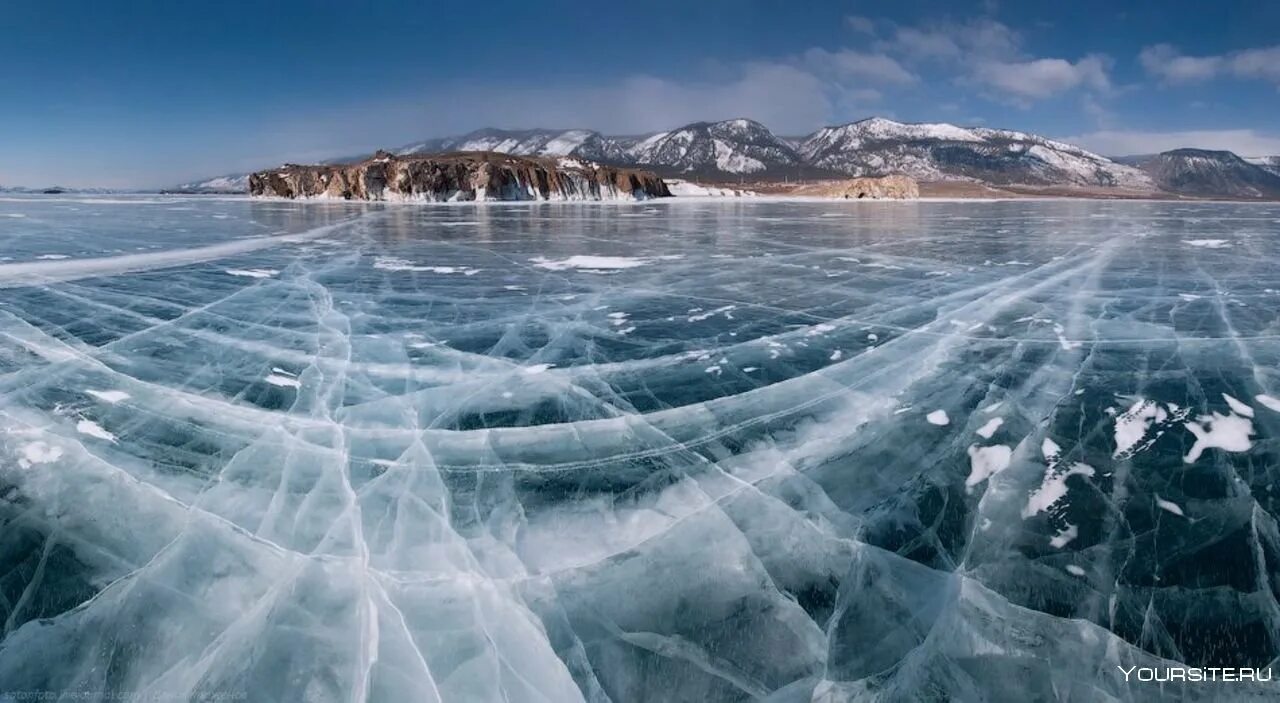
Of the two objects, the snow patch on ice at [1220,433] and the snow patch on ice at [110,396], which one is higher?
the snow patch on ice at [110,396]

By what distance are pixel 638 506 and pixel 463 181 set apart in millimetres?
77632

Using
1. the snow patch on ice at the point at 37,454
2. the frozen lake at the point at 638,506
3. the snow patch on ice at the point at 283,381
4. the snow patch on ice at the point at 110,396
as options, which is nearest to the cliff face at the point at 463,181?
the frozen lake at the point at 638,506

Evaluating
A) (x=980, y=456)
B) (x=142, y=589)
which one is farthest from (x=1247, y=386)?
(x=142, y=589)

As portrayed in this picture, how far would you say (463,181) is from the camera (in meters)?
75.9

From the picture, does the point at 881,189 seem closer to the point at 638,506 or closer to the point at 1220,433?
the point at 1220,433

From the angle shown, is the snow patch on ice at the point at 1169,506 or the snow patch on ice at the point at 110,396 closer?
the snow patch on ice at the point at 1169,506

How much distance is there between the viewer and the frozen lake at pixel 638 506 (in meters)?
2.99

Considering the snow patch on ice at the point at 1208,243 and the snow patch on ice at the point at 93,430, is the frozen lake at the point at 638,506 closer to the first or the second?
the snow patch on ice at the point at 93,430

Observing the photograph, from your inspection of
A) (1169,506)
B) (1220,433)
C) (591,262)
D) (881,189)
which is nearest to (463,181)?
(881,189)

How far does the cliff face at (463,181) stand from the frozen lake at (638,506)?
69.7 metres

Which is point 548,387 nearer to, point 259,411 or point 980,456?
point 259,411

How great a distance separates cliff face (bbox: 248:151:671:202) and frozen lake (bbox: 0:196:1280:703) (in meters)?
69.7

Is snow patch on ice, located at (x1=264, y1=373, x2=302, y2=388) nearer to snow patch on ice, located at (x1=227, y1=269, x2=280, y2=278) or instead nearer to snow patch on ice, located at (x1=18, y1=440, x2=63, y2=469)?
snow patch on ice, located at (x1=18, y1=440, x2=63, y2=469)

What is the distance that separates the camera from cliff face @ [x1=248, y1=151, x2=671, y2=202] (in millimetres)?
74688
